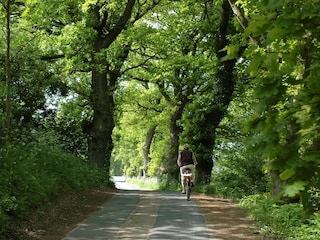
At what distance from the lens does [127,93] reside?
31.4 meters

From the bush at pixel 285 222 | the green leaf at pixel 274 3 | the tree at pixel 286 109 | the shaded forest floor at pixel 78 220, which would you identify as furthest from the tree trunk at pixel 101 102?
the green leaf at pixel 274 3

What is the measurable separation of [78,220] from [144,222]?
5.25 feet

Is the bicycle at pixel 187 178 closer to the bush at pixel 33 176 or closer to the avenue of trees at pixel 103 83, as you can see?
the avenue of trees at pixel 103 83

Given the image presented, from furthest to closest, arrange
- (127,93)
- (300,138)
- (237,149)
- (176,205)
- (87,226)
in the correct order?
(127,93) → (237,149) → (176,205) → (87,226) → (300,138)

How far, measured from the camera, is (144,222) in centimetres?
1038

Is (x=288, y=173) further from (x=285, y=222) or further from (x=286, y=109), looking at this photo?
(x=285, y=222)

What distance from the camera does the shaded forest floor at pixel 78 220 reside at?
8.71m

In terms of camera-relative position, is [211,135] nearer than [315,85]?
No

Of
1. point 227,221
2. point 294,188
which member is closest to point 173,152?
point 227,221

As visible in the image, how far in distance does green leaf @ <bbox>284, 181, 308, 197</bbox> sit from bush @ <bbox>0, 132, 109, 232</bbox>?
6.36m

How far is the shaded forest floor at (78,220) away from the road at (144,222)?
256mm

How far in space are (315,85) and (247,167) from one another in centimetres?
1980

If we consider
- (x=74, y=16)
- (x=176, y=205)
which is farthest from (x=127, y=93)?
(x=176, y=205)

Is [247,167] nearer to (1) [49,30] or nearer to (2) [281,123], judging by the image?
(1) [49,30]
